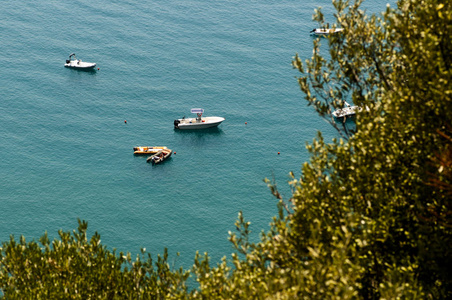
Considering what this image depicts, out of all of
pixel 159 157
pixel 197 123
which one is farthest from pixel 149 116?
pixel 159 157

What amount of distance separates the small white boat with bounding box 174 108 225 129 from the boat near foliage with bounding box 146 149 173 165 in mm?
10496

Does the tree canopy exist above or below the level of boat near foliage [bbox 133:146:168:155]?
below

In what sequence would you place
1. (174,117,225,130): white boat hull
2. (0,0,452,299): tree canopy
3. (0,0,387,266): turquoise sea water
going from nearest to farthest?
(0,0,452,299): tree canopy
(0,0,387,266): turquoise sea water
(174,117,225,130): white boat hull

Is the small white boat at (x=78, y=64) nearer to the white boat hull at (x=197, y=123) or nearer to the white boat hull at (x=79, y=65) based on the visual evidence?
the white boat hull at (x=79, y=65)

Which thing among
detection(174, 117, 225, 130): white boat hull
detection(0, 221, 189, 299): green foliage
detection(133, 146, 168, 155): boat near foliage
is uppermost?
detection(174, 117, 225, 130): white boat hull

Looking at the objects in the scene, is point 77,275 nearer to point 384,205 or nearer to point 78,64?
point 384,205

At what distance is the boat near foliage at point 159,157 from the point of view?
121m

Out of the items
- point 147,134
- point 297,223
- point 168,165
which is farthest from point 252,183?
point 297,223

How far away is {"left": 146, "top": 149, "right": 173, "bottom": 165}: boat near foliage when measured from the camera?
4751 inches

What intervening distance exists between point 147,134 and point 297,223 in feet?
341

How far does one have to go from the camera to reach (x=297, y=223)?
95.5 ft

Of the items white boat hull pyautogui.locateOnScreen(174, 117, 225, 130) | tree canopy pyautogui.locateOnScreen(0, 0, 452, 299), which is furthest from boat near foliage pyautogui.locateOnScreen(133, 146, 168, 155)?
tree canopy pyautogui.locateOnScreen(0, 0, 452, 299)

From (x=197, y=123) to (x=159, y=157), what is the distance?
14370mm

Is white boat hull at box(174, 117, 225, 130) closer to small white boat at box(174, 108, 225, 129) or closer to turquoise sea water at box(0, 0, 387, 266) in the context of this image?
small white boat at box(174, 108, 225, 129)
